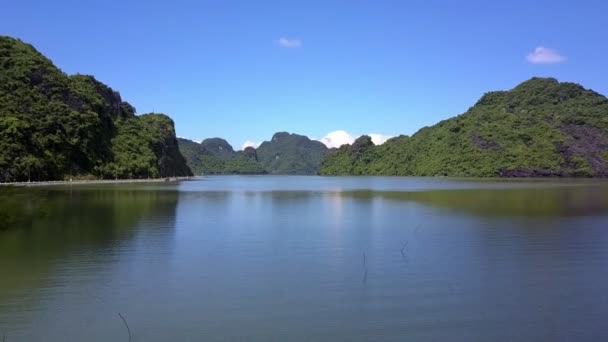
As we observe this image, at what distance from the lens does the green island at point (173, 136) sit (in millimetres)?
69375

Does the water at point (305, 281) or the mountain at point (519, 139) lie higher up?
the mountain at point (519, 139)

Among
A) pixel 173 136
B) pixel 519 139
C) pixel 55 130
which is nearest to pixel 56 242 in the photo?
pixel 55 130

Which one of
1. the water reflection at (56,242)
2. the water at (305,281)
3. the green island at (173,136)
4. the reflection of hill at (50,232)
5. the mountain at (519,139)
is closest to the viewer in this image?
the water at (305,281)

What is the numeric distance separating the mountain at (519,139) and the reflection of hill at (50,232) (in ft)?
346

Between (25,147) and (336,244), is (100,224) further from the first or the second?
(25,147)

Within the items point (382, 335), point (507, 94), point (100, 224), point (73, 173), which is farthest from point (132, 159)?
point (507, 94)

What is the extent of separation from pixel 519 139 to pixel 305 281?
12497cm

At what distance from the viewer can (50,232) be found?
18.6 meters

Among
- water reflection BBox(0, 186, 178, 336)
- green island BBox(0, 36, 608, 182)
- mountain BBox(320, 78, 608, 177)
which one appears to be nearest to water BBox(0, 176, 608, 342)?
water reflection BBox(0, 186, 178, 336)

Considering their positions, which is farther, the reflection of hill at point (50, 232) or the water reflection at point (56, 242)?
the reflection of hill at point (50, 232)

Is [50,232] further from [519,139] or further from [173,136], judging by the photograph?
[173,136]

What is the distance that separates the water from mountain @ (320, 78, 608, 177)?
104 meters

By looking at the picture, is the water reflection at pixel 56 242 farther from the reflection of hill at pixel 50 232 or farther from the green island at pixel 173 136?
the green island at pixel 173 136

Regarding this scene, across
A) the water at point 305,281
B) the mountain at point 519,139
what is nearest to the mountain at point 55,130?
the water at point 305,281
